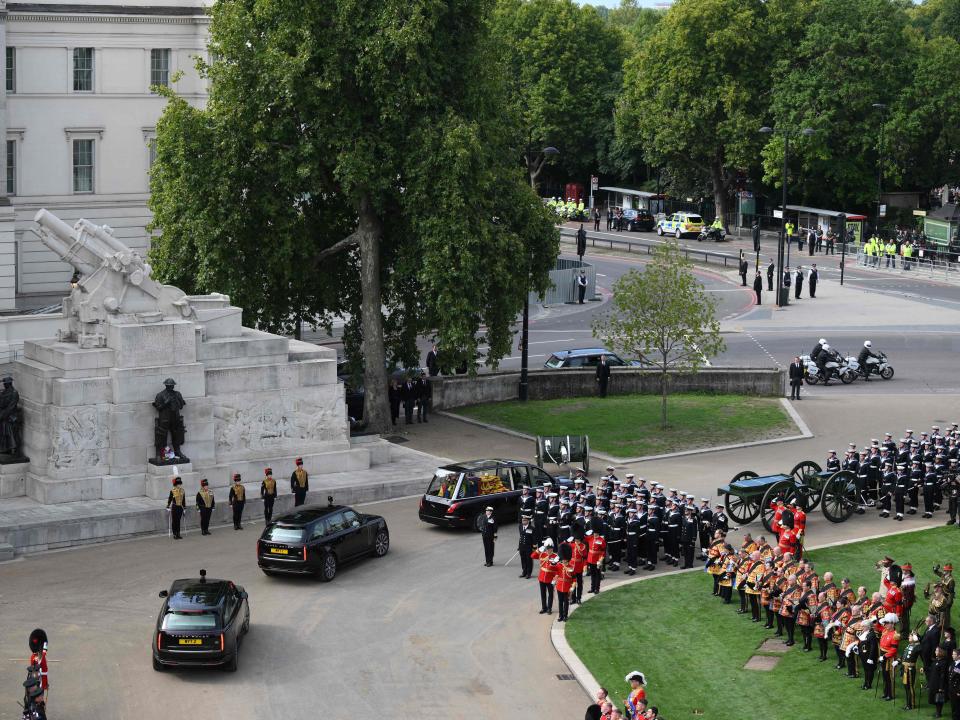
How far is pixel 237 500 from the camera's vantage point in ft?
105

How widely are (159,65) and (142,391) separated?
36.2m

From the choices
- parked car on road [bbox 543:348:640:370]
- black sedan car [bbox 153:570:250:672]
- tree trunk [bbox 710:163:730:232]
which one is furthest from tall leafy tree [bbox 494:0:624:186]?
black sedan car [bbox 153:570:250:672]

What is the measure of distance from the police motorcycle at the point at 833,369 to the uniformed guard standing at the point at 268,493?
73.2ft

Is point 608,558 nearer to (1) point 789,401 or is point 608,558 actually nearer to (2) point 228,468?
(2) point 228,468

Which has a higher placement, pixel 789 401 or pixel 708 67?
pixel 708 67

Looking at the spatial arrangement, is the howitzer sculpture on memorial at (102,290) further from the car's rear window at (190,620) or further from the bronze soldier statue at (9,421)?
the car's rear window at (190,620)

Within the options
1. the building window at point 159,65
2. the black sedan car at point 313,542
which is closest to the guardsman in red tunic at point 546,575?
the black sedan car at point 313,542

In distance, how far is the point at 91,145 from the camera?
214 feet

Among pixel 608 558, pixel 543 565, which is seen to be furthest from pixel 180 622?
pixel 608 558

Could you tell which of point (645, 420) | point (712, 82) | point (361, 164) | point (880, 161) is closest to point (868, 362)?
point (645, 420)

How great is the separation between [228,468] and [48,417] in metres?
4.16

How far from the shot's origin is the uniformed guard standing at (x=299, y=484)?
33094mm

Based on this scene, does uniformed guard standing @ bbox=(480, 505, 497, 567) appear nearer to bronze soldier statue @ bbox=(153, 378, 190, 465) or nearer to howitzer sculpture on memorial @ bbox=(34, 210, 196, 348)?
bronze soldier statue @ bbox=(153, 378, 190, 465)

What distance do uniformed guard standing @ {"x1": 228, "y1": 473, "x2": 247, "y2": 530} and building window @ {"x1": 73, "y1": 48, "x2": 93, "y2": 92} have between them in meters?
37.2
